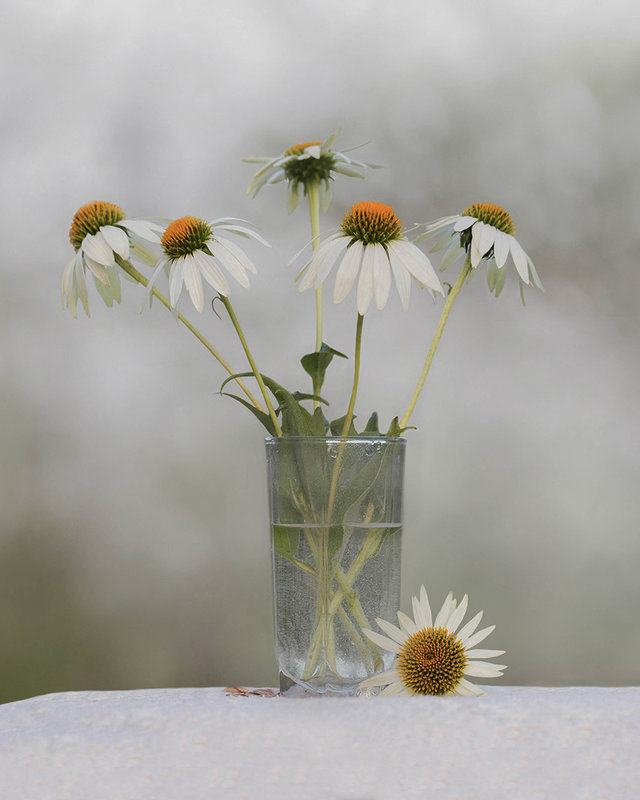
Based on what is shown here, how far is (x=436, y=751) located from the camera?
38 cm

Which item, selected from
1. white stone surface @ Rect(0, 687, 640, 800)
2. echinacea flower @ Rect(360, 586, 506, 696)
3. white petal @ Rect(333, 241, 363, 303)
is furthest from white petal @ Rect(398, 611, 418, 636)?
white petal @ Rect(333, 241, 363, 303)

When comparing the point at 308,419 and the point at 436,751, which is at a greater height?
the point at 308,419

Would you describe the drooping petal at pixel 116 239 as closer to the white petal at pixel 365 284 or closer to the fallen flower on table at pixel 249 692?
the white petal at pixel 365 284

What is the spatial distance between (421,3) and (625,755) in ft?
2.82

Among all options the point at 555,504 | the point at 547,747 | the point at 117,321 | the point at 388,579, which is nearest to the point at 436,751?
the point at 547,747

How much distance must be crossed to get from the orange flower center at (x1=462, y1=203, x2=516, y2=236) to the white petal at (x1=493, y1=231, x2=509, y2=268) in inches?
0.4

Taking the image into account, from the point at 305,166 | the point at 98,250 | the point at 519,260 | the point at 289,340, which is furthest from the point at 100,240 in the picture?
the point at 289,340

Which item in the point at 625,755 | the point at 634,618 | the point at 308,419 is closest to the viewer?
the point at 625,755

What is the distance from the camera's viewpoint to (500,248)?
557 millimetres

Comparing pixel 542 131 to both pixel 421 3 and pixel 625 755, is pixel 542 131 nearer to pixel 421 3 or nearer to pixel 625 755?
pixel 421 3

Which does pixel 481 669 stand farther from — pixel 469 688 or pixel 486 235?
pixel 486 235

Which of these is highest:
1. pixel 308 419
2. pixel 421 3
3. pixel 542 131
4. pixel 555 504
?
pixel 421 3

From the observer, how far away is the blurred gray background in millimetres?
908

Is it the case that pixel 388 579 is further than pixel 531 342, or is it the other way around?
pixel 531 342
